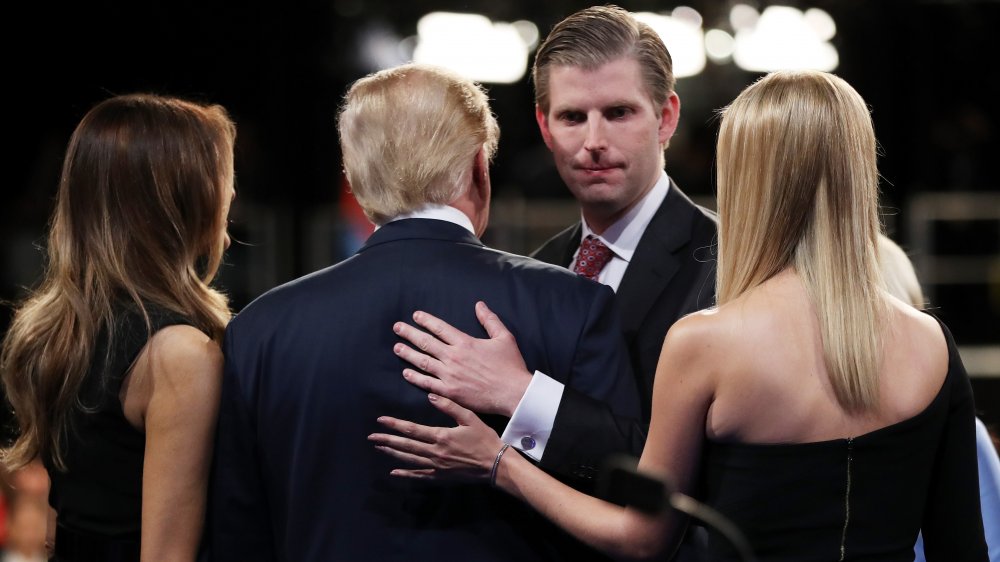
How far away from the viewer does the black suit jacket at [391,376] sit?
70.8 inches

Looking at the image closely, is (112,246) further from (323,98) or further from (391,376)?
(323,98)

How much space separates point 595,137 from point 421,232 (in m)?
0.65

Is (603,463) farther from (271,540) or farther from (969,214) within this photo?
(969,214)

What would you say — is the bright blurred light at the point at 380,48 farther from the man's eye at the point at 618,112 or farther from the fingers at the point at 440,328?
the fingers at the point at 440,328

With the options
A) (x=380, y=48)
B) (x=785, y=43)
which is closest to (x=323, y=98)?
→ (x=380, y=48)

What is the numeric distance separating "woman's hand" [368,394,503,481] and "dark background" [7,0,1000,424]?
194 inches

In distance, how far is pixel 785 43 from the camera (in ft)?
24.6

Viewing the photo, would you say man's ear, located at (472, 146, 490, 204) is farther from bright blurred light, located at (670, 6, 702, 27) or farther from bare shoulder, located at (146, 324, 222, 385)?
bright blurred light, located at (670, 6, 702, 27)

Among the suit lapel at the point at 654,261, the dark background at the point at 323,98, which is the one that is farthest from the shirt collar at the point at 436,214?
the dark background at the point at 323,98

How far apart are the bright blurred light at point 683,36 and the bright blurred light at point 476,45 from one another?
832 millimetres

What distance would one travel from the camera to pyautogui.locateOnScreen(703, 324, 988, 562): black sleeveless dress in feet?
5.37

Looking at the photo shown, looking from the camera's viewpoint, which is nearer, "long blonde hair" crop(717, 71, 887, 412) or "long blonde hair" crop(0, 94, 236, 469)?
"long blonde hair" crop(717, 71, 887, 412)

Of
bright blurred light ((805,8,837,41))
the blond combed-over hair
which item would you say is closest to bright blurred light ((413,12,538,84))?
bright blurred light ((805,8,837,41))

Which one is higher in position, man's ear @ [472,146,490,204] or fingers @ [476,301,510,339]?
man's ear @ [472,146,490,204]
